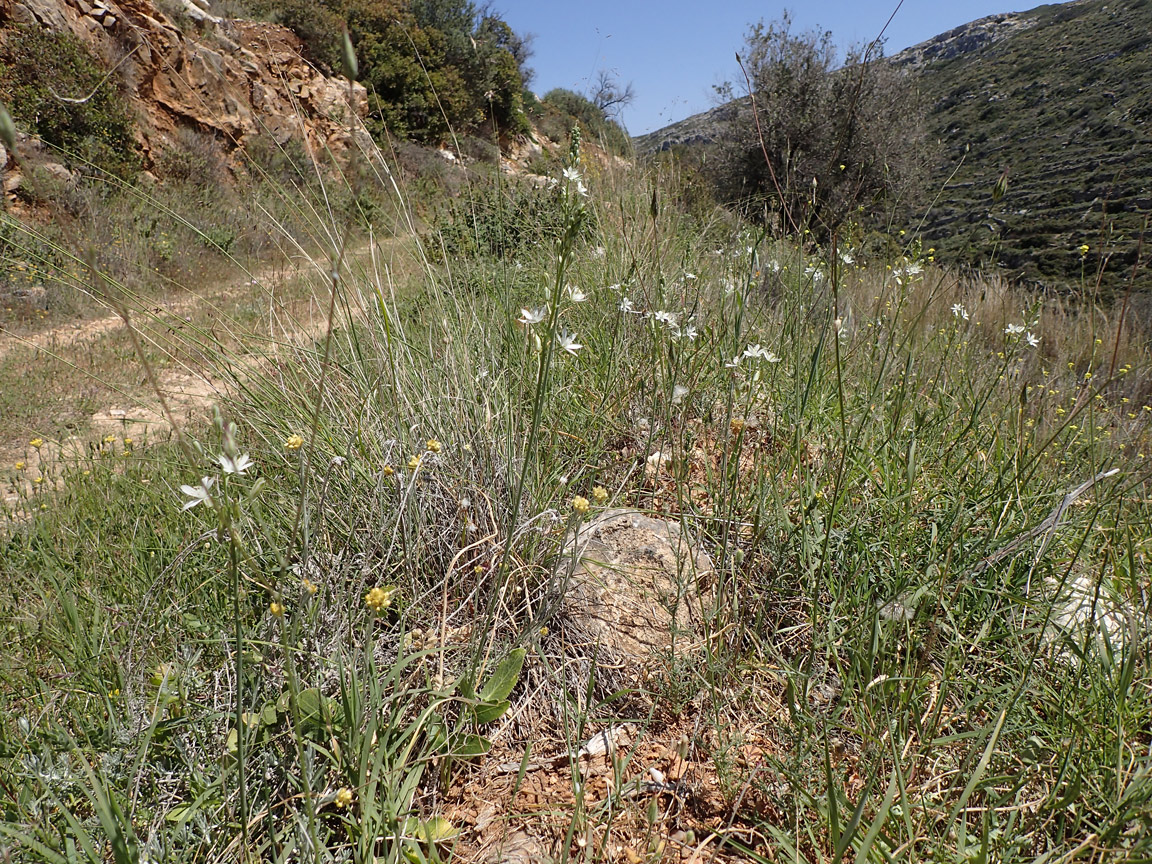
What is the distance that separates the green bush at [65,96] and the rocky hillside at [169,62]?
2 centimetres

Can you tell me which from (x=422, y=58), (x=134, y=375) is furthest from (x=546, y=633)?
(x=422, y=58)

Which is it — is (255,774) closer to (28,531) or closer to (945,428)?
(28,531)

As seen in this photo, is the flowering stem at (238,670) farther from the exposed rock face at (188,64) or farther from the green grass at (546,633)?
the exposed rock face at (188,64)

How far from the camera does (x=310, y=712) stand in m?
1.28

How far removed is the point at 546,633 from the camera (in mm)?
1664

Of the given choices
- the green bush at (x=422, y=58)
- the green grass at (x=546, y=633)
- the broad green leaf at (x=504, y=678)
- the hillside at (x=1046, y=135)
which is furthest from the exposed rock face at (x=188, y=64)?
the broad green leaf at (x=504, y=678)

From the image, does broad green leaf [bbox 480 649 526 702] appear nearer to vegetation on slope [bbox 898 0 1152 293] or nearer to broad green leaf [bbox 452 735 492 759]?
broad green leaf [bbox 452 735 492 759]

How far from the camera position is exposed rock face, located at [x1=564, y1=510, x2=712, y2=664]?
1.67 m

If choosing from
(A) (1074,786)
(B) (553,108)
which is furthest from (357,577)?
(B) (553,108)

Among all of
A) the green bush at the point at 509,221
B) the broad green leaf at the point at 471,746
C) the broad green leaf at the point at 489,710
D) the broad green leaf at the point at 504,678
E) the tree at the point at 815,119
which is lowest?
the broad green leaf at the point at 471,746

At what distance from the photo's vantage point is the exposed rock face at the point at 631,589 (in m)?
1.67

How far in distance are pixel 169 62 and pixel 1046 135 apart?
14.6m

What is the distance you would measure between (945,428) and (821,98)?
1071 centimetres

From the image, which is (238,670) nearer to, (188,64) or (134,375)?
(134,375)
